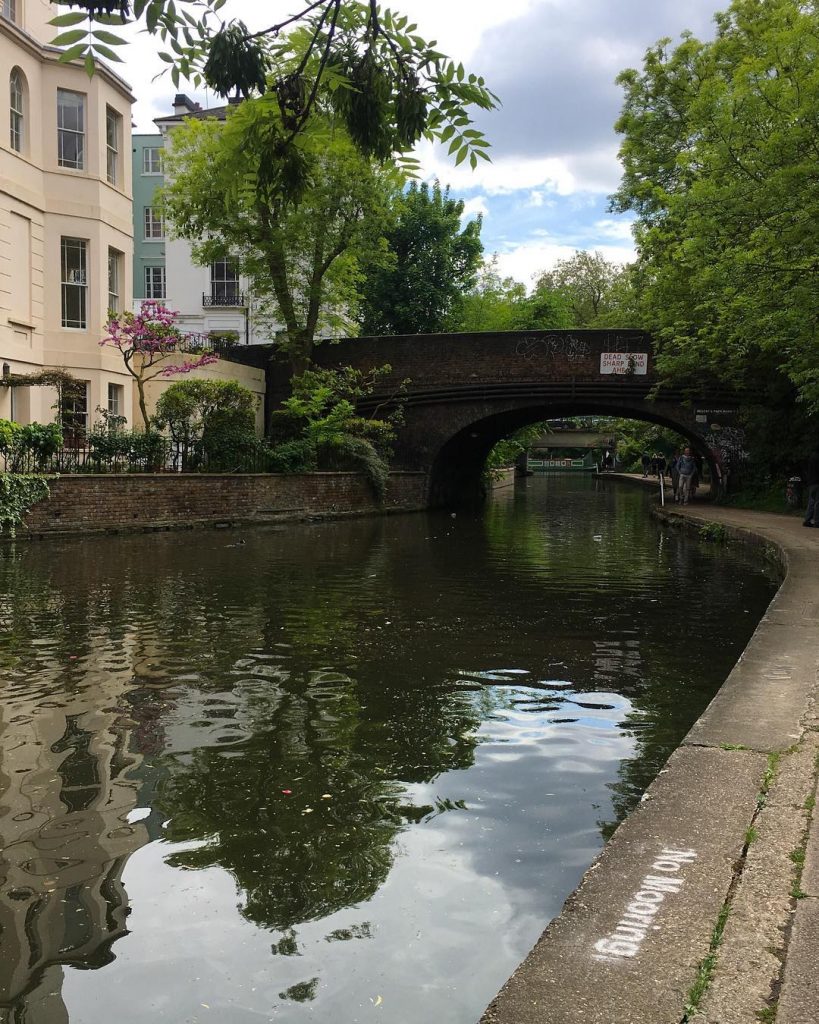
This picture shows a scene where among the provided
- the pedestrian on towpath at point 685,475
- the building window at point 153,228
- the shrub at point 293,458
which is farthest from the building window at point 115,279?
the building window at point 153,228

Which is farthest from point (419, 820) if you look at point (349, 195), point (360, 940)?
point (349, 195)

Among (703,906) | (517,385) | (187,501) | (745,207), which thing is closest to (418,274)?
(517,385)

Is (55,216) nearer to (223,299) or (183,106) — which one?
(223,299)

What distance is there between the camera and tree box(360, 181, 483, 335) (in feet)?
136

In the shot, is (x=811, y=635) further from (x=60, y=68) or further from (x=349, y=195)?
(x=349, y=195)

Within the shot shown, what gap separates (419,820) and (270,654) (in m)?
3.49

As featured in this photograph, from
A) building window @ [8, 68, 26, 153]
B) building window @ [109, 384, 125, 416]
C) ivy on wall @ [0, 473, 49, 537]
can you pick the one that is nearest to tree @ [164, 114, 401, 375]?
building window @ [8, 68, 26, 153]

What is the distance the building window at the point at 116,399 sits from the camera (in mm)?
21906

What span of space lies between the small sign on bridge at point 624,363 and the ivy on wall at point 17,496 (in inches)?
691

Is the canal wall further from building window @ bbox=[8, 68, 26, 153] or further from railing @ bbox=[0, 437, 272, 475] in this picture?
building window @ bbox=[8, 68, 26, 153]

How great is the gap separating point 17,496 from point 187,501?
14.1 ft

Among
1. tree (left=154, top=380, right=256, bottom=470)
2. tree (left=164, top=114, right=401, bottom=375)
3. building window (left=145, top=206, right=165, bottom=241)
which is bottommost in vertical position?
tree (left=154, top=380, right=256, bottom=470)

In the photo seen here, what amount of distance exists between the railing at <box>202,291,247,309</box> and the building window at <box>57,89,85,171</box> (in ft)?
62.6

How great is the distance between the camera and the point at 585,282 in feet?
214
